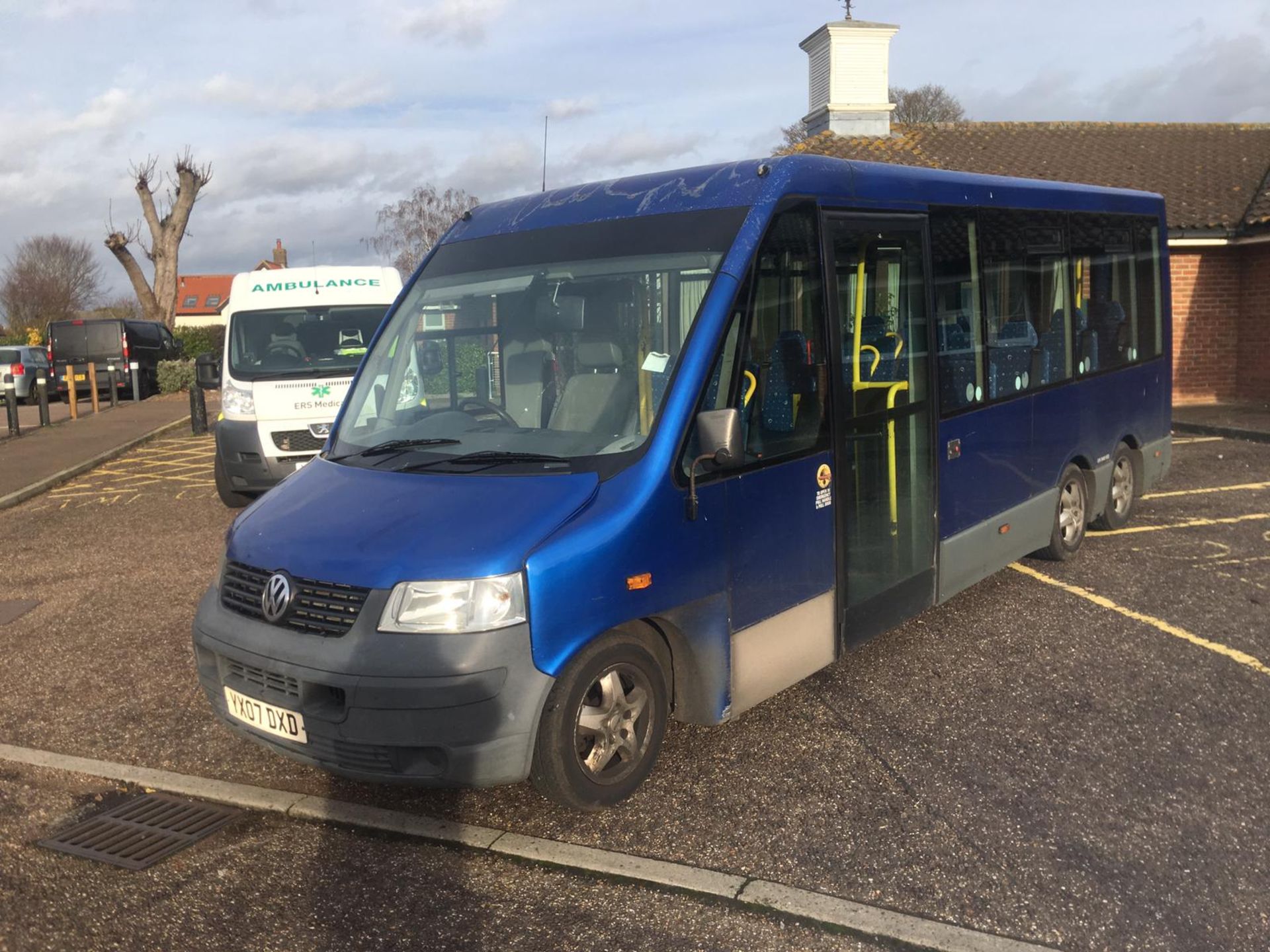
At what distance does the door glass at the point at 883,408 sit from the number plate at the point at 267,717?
254 cm

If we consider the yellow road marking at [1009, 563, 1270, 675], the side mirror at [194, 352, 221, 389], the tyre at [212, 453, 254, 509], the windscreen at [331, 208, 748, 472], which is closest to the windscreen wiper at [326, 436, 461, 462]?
the windscreen at [331, 208, 748, 472]

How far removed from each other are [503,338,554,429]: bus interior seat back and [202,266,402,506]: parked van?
239 inches

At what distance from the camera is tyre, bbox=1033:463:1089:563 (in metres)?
7.89

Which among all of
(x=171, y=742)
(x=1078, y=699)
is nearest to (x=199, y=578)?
(x=171, y=742)

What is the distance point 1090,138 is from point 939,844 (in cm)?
2096

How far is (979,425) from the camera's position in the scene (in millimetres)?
6586

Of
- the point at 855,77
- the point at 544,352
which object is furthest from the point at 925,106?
the point at 544,352

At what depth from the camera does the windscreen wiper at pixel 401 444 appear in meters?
4.81

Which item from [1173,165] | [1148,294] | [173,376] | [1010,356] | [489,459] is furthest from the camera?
[173,376]

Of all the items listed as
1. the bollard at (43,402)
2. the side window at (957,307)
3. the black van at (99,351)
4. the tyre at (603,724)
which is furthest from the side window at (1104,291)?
the black van at (99,351)

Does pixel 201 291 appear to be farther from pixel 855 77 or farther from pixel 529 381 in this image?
pixel 529 381

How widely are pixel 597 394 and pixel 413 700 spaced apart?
1.43m

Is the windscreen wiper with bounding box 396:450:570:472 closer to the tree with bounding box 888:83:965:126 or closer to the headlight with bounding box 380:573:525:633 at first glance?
the headlight with bounding box 380:573:525:633

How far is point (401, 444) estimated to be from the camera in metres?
4.90
